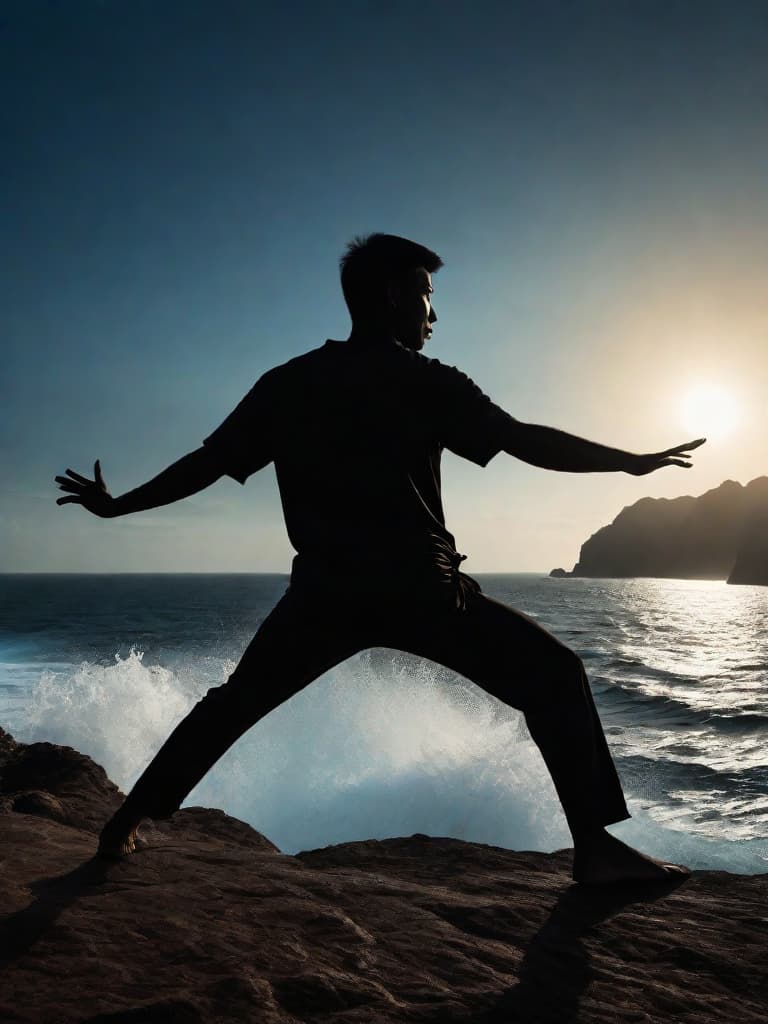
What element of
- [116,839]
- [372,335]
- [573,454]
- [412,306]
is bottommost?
[116,839]

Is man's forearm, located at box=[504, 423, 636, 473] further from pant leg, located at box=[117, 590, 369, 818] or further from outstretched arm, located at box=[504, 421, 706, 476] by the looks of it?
pant leg, located at box=[117, 590, 369, 818]

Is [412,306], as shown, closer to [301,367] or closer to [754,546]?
[301,367]

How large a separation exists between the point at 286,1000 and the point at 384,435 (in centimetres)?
144

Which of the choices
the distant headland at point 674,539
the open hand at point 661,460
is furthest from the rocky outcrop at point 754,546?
the open hand at point 661,460

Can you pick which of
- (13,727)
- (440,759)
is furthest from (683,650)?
(13,727)

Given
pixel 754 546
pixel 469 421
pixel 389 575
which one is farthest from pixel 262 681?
pixel 754 546

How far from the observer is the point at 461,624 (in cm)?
205

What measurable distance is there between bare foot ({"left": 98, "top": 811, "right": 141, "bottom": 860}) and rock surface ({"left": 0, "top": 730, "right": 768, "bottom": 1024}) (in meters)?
0.06

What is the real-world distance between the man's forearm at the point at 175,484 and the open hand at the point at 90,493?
0.03 meters

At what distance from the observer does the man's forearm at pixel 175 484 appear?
2.32 m

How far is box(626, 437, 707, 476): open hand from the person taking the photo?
2143 millimetres

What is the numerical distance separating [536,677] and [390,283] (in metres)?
1.35

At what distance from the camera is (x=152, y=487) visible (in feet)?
7.62

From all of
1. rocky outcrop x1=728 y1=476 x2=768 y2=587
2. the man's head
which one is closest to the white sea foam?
the man's head
